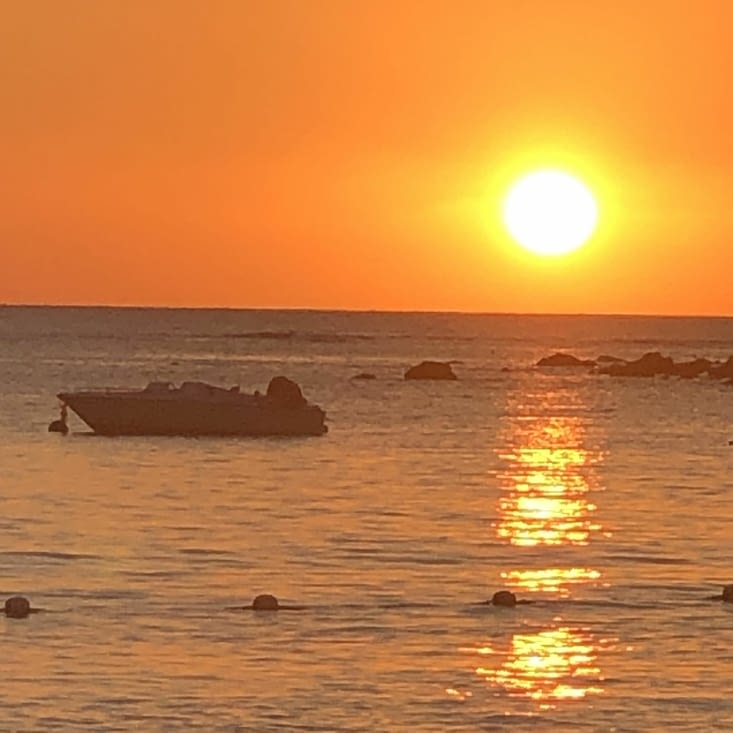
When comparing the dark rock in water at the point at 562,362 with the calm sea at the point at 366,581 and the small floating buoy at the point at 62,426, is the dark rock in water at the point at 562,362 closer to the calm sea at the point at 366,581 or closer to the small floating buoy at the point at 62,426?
the calm sea at the point at 366,581

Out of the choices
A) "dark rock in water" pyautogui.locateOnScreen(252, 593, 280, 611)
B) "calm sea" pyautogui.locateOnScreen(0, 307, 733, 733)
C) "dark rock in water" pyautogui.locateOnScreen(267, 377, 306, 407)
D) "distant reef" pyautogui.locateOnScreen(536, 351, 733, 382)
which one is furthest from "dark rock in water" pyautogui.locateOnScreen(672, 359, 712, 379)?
"dark rock in water" pyautogui.locateOnScreen(252, 593, 280, 611)

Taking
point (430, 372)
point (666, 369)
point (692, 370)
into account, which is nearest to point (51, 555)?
point (430, 372)

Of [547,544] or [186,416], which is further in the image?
[186,416]

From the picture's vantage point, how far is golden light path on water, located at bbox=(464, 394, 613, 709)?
2641cm

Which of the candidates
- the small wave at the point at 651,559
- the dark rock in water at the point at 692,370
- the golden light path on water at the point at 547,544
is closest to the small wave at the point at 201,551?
the golden light path on water at the point at 547,544

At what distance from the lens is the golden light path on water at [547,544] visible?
26406mm

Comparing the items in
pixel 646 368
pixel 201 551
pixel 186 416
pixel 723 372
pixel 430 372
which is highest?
pixel 646 368

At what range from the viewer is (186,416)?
229 feet

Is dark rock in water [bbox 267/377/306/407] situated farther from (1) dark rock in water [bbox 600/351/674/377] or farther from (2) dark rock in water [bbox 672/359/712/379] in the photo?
(1) dark rock in water [bbox 600/351/674/377]

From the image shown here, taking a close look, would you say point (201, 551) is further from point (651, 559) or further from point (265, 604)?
point (265, 604)

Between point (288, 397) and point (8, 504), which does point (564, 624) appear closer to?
point (8, 504)

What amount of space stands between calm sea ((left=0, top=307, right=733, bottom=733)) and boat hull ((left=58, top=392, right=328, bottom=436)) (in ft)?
2.36

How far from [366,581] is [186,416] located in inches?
1401

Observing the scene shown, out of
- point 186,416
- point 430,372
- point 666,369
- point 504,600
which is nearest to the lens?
point 504,600
